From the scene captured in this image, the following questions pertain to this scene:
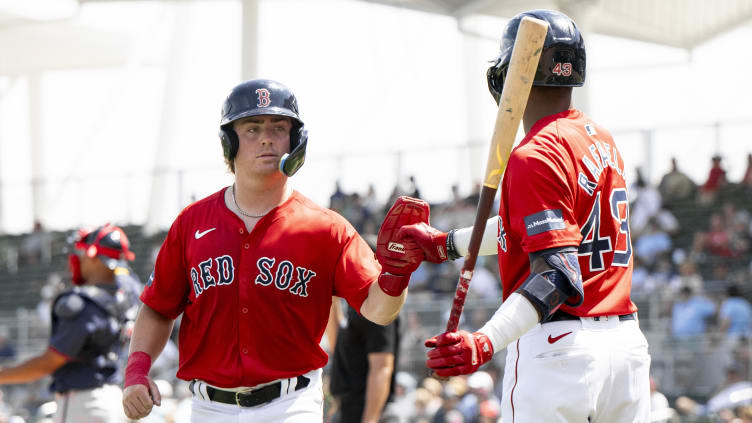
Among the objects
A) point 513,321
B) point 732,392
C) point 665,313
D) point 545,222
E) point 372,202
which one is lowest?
point 732,392

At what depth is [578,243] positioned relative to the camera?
3.82 meters

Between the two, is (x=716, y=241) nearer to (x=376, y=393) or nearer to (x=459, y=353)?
(x=376, y=393)

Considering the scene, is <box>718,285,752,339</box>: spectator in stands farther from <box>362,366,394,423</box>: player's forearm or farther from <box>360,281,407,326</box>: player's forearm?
<box>360,281,407,326</box>: player's forearm

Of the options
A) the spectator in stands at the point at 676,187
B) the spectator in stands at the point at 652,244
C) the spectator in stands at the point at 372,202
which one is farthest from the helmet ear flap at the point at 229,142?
the spectator in stands at the point at 372,202

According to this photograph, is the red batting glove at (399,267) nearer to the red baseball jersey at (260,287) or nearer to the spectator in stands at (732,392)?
the red baseball jersey at (260,287)

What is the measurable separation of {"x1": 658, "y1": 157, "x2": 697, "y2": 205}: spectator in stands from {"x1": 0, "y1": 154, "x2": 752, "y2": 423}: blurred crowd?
0.02 meters

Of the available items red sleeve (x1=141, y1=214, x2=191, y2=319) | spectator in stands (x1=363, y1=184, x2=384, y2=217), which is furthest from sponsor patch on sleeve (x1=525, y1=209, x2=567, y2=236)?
spectator in stands (x1=363, y1=184, x2=384, y2=217)

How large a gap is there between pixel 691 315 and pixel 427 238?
10.2 meters

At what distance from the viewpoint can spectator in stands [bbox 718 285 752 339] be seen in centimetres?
1305

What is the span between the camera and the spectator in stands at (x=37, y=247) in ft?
88.0

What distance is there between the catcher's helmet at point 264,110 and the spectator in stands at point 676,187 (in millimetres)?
14243

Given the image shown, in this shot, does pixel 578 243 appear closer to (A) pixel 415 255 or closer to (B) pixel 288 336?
(A) pixel 415 255

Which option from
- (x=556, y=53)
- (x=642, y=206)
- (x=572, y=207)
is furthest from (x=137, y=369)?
(x=642, y=206)

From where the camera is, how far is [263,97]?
4691 mm
